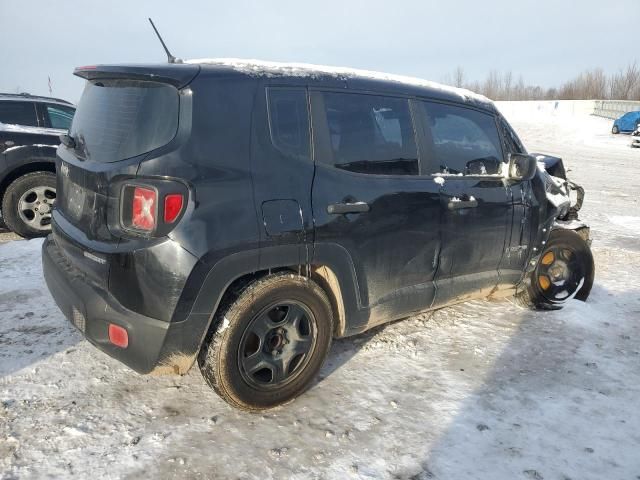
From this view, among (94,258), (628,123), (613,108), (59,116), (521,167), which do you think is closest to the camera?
(94,258)

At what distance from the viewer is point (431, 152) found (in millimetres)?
3316

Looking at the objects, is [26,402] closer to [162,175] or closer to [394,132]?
[162,175]

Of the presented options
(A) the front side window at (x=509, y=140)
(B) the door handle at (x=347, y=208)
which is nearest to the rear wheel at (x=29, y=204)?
(B) the door handle at (x=347, y=208)

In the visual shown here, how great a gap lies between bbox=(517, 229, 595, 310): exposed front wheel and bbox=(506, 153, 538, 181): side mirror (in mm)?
964

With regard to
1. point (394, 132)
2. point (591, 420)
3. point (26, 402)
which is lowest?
point (591, 420)

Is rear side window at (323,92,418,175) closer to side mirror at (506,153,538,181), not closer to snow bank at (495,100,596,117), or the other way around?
side mirror at (506,153,538,181)

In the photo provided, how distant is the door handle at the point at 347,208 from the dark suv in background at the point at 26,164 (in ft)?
15.2

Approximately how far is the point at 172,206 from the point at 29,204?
4581mm

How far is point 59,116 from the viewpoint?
633 centimetres

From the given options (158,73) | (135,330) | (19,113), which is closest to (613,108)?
(19,113)

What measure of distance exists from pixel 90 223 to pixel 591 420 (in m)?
2.97

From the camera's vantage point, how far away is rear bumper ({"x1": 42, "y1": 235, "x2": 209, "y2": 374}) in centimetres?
238

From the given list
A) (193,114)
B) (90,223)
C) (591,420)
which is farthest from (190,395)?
(591,420)

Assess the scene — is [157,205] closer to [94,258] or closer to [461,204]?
[94,258]
